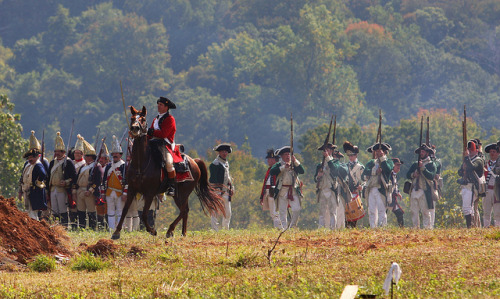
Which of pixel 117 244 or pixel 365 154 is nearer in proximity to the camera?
pixel 117 244

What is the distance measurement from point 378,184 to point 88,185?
6437 mm

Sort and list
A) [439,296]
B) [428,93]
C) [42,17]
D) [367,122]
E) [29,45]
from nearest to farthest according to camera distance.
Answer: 1. [439,296]
2. [367,122]
3. [428,93]
4. [29,45]
5. [42,17]

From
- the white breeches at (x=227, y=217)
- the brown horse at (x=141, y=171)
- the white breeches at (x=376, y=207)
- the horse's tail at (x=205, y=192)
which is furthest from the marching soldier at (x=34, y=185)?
the white breeches at (x=376, y=207)

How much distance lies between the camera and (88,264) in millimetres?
13125

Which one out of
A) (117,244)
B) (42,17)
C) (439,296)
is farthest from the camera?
(42,17)

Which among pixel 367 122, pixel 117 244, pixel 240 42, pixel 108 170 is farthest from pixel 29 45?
pixel 117 244

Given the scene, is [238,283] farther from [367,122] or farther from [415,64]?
[415,64]

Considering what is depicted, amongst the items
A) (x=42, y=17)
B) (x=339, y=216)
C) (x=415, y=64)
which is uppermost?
(x=42, y=17)

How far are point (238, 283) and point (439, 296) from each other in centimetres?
237

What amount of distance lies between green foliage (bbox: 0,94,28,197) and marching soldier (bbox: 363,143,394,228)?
13359 mm

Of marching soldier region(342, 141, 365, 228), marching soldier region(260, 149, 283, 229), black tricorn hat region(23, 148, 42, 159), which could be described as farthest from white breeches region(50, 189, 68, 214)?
marching soldier region(342, 141, 365, 228)

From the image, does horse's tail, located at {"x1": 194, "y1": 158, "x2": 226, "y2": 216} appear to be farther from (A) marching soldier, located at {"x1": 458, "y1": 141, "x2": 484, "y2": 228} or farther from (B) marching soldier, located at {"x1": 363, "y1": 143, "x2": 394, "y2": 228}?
(A) marching soldier, located at {"x1": 458, "y1": 141, "x2": 484, "y2": 228}

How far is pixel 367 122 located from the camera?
8162 centimetres

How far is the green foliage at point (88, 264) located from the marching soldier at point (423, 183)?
1026 centimetres
